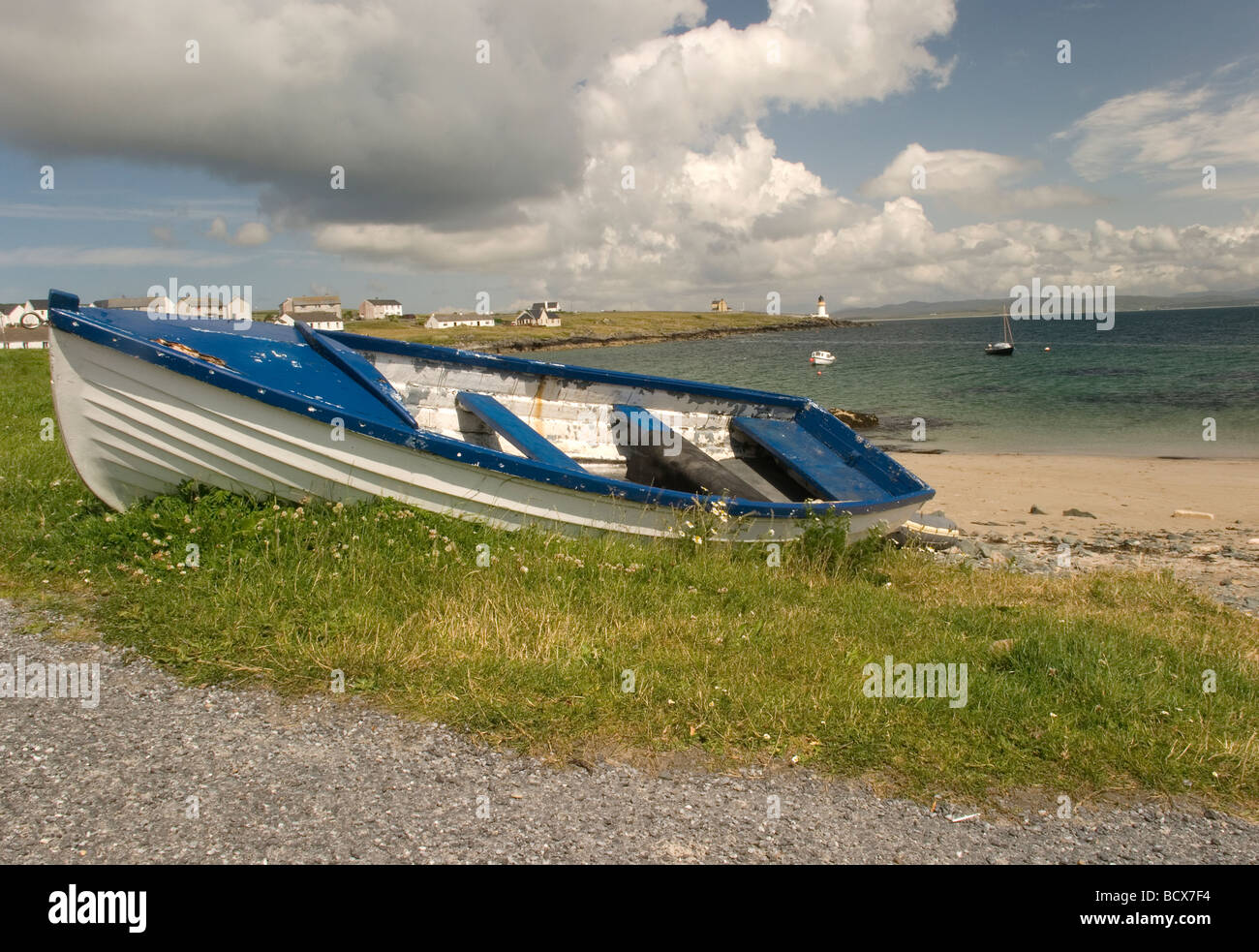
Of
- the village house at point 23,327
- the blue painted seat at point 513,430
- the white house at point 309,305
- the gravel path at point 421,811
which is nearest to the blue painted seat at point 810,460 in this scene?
the blue painted seat at point 513,430

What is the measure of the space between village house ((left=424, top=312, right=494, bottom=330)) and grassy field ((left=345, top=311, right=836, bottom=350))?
2.30 metres

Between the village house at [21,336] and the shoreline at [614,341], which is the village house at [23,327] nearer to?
the village house at [21,336]

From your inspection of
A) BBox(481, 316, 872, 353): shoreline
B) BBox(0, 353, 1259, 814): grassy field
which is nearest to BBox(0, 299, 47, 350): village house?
BBox(0, 353, 1259, 814): grassy field

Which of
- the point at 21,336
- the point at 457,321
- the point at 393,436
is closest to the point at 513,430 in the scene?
the point at 393,436

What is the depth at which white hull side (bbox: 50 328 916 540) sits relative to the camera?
6.51 m

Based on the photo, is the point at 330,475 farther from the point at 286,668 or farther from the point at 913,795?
the point at 913,795

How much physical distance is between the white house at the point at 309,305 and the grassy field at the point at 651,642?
411 feet

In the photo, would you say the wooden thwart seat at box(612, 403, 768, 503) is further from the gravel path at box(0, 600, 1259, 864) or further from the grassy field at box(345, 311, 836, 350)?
the grassy field at box(345, 311, 836, 350)

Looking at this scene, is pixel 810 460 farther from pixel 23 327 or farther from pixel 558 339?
pixel 558 339

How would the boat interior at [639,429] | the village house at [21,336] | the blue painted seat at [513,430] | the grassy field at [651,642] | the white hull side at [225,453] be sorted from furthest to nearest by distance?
1. the village house at [21,336]
2. the boat interior at [639,429]
3. the blue painted seat at [513,430]
4. the white hull side at [225,453]
5. the grassy field at [651,642]

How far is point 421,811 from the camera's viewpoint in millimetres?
3609

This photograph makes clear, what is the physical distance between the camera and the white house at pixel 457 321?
14275cm

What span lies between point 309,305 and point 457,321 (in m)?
26.6
